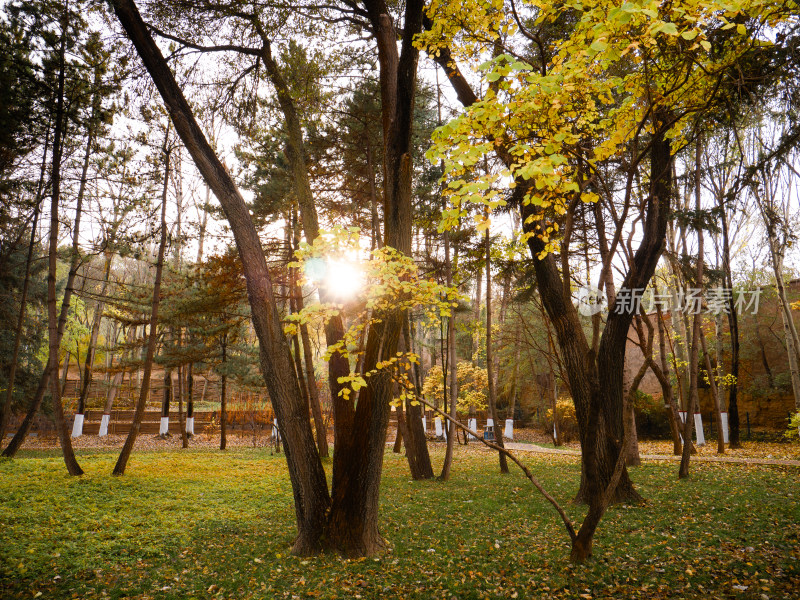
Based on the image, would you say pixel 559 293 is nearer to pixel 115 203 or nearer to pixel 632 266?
pixel 632 266

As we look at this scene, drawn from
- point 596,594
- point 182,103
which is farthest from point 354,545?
point 182,103

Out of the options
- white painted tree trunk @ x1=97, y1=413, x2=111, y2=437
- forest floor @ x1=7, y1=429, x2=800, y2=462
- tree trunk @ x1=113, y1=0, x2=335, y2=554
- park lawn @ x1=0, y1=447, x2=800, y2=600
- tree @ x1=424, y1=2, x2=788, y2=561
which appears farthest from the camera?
white painted tree trunk @ x1=97, y1=413, x2=111, y2=437

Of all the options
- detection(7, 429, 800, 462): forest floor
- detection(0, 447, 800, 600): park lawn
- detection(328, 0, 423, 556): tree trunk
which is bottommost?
detection(7, 429, 800, 462): forest floor

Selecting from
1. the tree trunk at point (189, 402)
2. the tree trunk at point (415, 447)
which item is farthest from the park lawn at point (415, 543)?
the tree trunk at point (189, 402)

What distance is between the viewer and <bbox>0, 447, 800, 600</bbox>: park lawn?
361 centimetres

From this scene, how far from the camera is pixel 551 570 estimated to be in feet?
12.7

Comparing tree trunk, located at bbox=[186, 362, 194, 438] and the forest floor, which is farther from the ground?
tree trunk, located at bbox=[186, 362, 194, 438]

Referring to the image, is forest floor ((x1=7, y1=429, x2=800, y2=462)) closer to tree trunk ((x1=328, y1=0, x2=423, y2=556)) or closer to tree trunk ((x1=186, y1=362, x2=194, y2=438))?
tree trunk ((x1=186, y1=362, x2=194, y2=438))

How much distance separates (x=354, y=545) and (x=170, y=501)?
172 inches

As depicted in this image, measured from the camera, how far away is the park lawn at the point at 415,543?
3.61 metres

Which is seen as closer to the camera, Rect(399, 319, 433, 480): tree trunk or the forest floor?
Rect(399, 319, 433, 480): tree trunk
